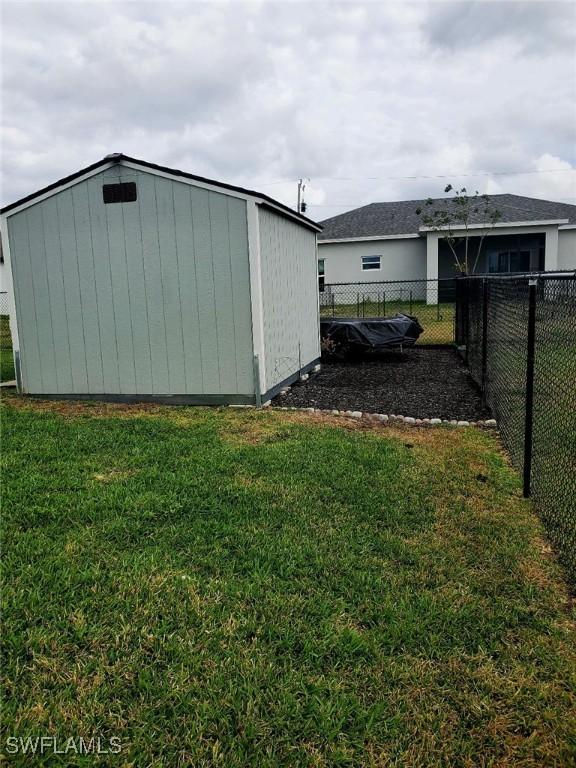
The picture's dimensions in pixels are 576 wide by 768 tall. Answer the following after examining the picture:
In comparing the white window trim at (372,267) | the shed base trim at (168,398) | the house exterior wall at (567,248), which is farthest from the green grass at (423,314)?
the shed base trim at (168,398)

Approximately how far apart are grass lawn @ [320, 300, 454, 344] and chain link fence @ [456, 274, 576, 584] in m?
7.15

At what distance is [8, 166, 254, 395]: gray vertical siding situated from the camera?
716 cm

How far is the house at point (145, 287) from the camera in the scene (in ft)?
23.4

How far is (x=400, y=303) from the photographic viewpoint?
2286 centimetres

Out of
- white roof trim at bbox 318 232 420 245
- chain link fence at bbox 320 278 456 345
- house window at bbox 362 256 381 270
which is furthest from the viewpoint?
house window at bbox 362 256 381 270

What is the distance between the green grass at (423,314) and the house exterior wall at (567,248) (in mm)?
6619

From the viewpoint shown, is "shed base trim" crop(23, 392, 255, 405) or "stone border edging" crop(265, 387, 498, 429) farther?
"shed base trim" crop(23, 392, 255, 405)

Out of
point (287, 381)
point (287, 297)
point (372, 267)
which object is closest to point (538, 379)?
point (287, 381)

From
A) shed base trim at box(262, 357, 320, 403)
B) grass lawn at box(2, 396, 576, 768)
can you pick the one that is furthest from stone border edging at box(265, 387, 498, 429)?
grass lawn at box(2, 396, 576, 768)

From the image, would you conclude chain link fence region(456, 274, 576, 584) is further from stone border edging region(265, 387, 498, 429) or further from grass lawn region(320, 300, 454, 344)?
grass lawn region(320, 300, 454, 344)

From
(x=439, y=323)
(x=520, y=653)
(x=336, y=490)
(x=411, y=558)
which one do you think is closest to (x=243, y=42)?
(x=336, y=490)

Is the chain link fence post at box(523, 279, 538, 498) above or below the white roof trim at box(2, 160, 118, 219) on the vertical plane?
below

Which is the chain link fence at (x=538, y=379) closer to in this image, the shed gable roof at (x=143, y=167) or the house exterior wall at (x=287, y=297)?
the house exterior wall at (x=287, y=297)

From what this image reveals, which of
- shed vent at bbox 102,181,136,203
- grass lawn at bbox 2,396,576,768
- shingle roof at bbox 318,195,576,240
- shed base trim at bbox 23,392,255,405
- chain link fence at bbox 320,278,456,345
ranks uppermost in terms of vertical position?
shingle roof at bbox 318,195,576,240
